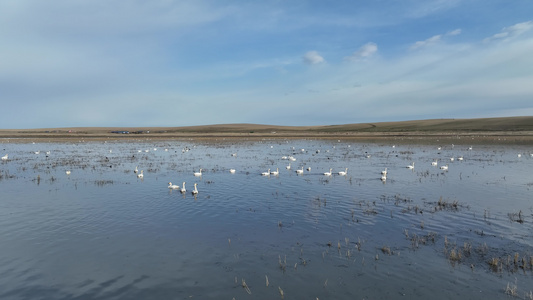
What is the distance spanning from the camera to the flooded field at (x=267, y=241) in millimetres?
7973

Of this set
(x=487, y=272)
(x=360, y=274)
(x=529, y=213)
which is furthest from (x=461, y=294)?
(x=529, y=213)

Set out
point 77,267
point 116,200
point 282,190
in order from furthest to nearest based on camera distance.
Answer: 1. point 282,190
2. point 116,200
3. point 77,267

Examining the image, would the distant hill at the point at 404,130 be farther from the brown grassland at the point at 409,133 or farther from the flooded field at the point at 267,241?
the flooded field at the point at 267,241

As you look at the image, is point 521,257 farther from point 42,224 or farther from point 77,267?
point 42,224

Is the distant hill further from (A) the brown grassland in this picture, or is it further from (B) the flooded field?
(B) the flooded field

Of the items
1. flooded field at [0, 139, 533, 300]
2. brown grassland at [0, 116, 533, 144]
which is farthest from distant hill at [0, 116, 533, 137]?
flooded field at [0, 139, 533, 300]

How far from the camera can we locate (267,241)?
10.9 meters

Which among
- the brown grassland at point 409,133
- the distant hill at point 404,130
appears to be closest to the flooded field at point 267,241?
the brown grassland at point 409,133

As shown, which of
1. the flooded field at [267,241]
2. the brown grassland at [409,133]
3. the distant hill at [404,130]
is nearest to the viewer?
the flooded field at [267,241]

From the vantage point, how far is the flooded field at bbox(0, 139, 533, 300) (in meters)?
7.97

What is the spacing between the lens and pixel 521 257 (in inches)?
367

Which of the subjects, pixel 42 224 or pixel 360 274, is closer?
pixel 360 274

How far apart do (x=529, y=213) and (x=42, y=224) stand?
1900cm

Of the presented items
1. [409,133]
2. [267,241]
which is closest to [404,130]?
[409,133]
